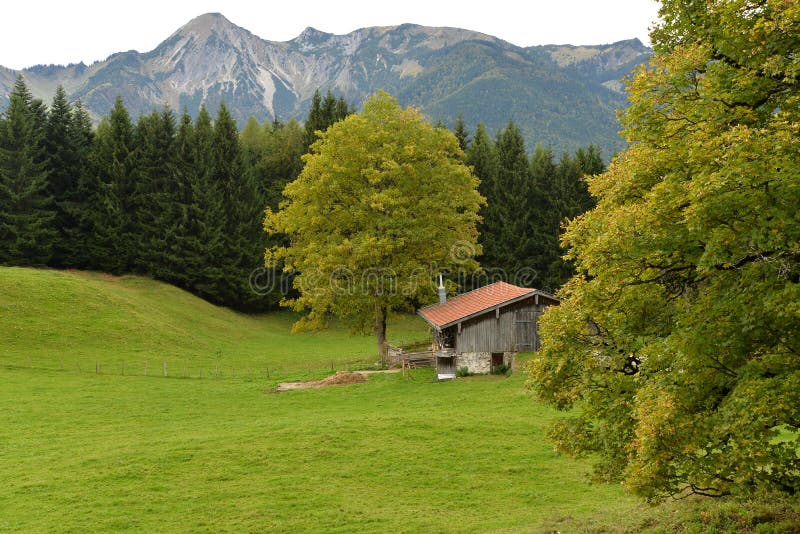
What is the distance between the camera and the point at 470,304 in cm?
4262

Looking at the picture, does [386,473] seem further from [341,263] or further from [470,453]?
[341,263]

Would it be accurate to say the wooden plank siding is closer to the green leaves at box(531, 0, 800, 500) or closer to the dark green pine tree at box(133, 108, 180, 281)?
the green leaves at box(531, 0, 800, 500)

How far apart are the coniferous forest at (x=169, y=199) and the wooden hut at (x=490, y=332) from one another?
28394 mm

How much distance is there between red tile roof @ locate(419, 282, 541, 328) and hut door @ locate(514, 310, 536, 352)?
1.34 m

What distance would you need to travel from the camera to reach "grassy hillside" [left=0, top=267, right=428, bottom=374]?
46.1 metres

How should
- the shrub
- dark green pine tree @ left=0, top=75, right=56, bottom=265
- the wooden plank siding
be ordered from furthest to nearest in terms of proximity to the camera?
1. dark green pine tree @ left=0, top=75, right=56, bottom=265
2. the wooden plank siding
3. the shrub

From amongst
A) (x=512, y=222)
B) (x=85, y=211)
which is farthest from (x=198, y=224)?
(x=512, y=222)

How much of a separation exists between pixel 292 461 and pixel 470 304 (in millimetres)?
21089

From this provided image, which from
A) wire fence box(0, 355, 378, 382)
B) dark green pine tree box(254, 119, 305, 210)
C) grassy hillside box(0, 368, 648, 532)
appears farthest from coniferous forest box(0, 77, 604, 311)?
grassy hillside box(0, 368, 648, 532)

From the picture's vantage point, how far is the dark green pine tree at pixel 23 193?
64375mm

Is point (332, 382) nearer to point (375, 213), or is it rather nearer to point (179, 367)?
point (375, 213)

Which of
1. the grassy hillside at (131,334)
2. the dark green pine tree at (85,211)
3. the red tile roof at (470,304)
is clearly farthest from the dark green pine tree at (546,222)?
the dark green pine tree at (85,211)

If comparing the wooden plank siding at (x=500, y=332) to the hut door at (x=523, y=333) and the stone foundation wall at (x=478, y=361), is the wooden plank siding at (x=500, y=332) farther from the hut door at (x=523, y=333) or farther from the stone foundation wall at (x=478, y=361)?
the stone foundation wall at (x=478, y=361)

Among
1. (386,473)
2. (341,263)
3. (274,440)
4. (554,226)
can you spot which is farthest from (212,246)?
(386,473)
